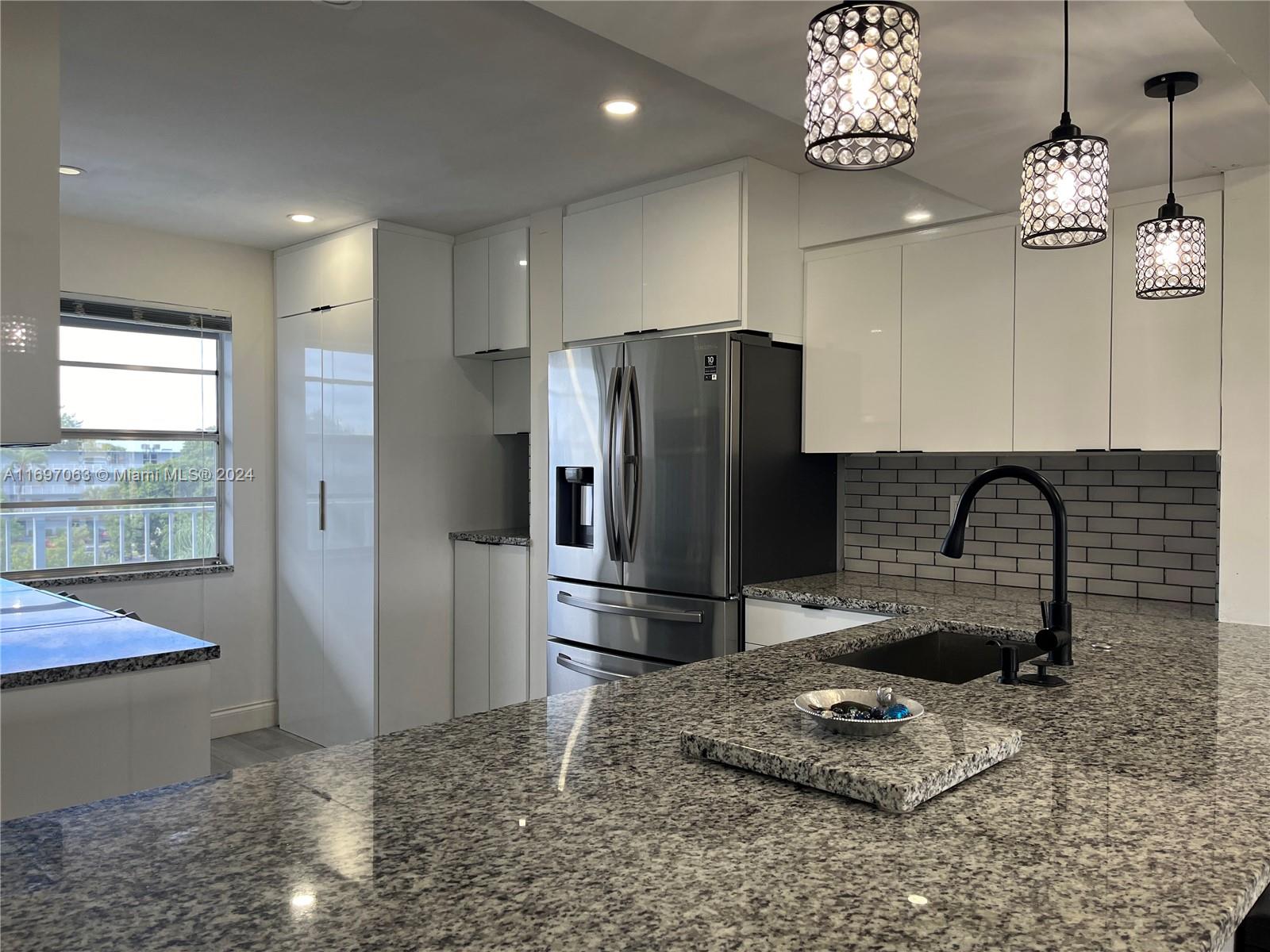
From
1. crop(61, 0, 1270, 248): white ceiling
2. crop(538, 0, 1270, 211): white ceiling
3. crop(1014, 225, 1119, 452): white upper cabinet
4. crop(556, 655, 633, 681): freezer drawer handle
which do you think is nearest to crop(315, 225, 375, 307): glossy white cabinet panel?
crop(61, 0, 1270, 248): white ceiling

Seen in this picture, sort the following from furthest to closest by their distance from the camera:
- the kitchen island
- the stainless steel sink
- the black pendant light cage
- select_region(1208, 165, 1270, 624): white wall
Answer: select_region(1208, 165, 1270, 624): white wall < the stainless steel sink < the kitchen island < the black pendant light cage

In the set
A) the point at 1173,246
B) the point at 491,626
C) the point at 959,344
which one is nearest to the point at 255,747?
the point at 491,626

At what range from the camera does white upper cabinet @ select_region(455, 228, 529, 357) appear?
13.6 ft

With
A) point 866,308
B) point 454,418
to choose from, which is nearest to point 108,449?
point 454,418

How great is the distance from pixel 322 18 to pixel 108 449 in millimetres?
2943

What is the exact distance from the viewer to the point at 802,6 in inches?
67.1

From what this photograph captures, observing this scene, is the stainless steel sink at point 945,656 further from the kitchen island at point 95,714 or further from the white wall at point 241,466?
the white wall at point 241,466

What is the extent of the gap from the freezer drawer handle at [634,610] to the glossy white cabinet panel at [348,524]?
1.05 m

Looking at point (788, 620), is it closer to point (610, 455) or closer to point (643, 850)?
point (610, 455)

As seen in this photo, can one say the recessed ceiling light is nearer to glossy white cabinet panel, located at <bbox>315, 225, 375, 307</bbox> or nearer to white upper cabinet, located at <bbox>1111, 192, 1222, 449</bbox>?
white upper cabinet, located at <bbox>1111, 192, 1222, 449</bbox>

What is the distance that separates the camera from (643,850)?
0.98 meters

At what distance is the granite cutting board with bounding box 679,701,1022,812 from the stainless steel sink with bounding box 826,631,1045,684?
0.99 m

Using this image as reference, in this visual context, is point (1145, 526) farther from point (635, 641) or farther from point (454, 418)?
point (454, 418)

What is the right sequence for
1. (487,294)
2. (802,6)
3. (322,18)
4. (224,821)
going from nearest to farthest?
(224,821)
(802,6)
(322,18)
(487,294)
